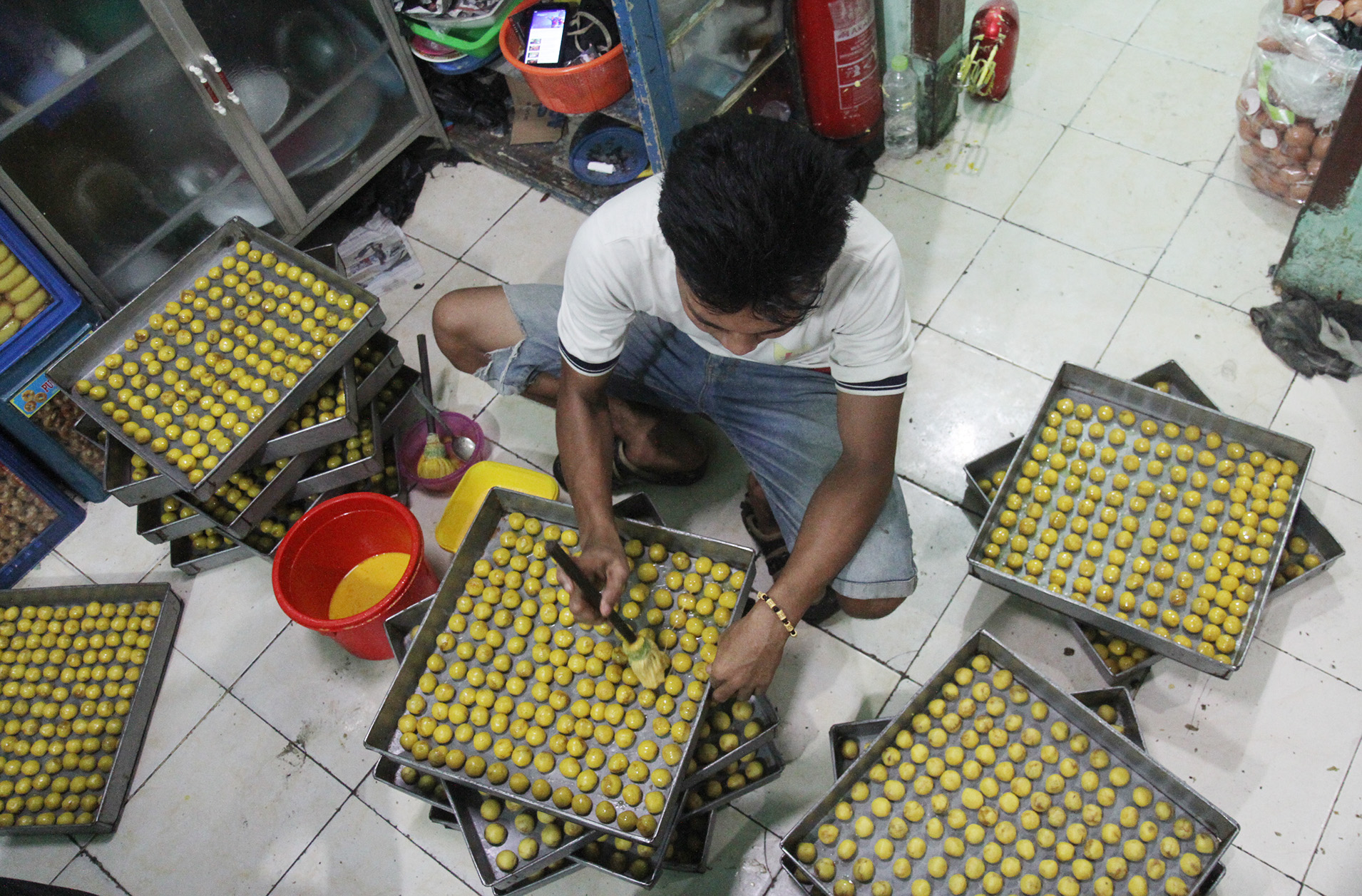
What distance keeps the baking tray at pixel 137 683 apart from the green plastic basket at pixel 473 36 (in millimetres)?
1929

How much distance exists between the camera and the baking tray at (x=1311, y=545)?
2113 mm

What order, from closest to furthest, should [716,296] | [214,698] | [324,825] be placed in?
[716,296], [324,825], [214,698]

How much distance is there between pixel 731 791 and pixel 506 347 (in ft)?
3.88

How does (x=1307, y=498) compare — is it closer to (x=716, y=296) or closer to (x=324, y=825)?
(x=716, y=296)

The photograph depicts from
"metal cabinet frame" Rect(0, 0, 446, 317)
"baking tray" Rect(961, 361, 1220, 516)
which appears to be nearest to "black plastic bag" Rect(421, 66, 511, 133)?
"metal cabinet frame" Rect(0, 0, 446, 317)

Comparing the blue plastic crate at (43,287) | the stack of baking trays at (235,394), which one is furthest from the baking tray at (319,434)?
the blue plastic crate at (43,287)

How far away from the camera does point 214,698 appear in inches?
97.0

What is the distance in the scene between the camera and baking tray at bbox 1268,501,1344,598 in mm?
2113

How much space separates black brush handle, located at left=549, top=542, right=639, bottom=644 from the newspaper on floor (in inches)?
71.6

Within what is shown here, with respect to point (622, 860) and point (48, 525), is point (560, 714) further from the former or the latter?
point (48, 525)

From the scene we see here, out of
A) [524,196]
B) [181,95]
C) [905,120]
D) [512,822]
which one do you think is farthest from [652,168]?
[512,822]

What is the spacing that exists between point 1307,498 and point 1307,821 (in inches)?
32.2

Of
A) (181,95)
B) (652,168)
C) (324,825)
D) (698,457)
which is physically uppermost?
(181,95)

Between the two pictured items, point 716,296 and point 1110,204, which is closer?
point 716,296
